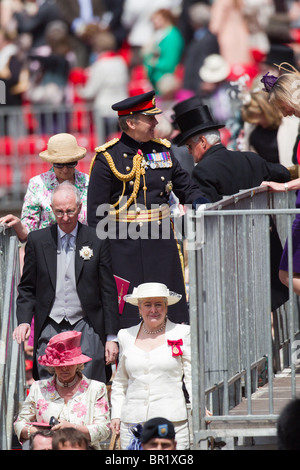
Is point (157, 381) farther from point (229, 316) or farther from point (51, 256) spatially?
point (51, 256)

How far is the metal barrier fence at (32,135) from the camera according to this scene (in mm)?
15852

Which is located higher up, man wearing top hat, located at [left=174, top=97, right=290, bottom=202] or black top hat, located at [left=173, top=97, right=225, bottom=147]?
black top hat, located at [left=173, top=97, right=225, bottom=147]

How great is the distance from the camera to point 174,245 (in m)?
9.10

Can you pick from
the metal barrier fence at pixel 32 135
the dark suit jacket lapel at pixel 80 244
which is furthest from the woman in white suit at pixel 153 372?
the metal barrier fence at pixel 32 135

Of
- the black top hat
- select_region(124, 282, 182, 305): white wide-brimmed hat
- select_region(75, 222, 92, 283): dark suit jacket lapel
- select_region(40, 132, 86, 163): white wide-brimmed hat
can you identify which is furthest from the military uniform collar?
select_region(124, 282, 182, 305): white wide-brimmed hat

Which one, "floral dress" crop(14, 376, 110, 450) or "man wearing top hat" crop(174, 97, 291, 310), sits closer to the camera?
"floral dress" crop(14, 376, 110, 450)

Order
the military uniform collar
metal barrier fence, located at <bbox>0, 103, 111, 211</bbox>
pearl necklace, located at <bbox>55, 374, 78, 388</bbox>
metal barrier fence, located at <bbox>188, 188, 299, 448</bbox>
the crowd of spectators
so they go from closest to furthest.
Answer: metal barrier fence, located at <bbox>188, 188, 299, 448</bbox> < pearl necklace, located at <bbox>55, 374, 78, 388</bbox> < the military uniform collar < metal barrier fence, located at <bbox>0, 103, 111, 211</bbox> < the crowd of spectators

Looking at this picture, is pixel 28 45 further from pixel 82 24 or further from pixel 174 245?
pixel 174 245

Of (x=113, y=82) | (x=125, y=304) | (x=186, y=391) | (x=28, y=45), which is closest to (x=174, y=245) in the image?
(x=125, y=304)

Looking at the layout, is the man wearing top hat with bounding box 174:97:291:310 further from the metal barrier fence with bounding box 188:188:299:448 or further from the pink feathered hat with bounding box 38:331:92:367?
the pink feathered hat with bounding box 38:331:92:367

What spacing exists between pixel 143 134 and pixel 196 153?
2.79 ft

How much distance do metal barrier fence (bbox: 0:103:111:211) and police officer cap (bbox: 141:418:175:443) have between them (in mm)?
8651

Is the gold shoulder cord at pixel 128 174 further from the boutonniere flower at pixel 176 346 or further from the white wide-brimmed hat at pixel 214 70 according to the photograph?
the white wide-brimmed hat at pixel 214 70

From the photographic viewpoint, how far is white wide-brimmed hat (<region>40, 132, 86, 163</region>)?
355 inches
